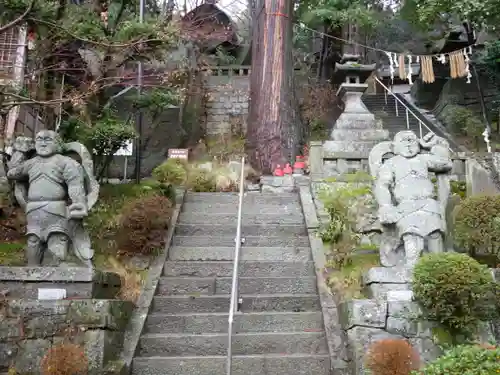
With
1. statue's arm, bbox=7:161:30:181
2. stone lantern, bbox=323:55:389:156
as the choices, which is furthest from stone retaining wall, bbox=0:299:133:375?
stone lantern, bbox=323:55:389:156

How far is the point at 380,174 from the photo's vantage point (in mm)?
6160

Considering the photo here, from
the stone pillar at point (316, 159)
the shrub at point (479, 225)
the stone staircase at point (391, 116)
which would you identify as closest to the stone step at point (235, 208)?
the stone pillar at point (316, 159)

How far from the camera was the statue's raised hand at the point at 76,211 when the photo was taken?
5727 millimetres

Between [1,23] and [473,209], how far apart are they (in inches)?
233

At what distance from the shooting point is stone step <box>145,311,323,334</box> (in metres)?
6.01

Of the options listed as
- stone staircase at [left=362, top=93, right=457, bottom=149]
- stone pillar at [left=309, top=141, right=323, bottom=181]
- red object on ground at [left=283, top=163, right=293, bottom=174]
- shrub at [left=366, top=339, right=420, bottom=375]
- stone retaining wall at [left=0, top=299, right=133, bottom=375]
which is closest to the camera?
shrub at [left=366, top=339, right=420, bottom=375]

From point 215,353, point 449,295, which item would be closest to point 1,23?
point 215,353

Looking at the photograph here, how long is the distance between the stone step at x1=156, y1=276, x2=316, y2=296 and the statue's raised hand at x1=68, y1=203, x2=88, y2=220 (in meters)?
1.48

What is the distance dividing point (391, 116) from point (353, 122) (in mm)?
8835

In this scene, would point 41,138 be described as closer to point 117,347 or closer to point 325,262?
point 117,347

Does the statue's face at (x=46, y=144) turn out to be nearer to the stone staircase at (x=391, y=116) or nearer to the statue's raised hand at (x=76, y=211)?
the statue's raised hand at (x=76, y=211)

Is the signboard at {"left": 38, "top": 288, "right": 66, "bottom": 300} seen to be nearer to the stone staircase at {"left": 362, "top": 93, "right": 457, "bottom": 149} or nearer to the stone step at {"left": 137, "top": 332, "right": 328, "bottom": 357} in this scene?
the stone step at {"left": 137, "top": 332, "right": 328, "bottom": 357}

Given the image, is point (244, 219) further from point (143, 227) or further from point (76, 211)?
point (76, 211)

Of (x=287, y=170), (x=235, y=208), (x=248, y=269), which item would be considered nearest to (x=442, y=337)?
(x=248, y=269)
